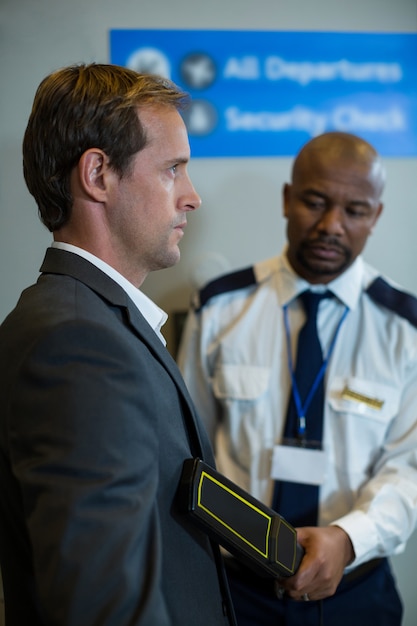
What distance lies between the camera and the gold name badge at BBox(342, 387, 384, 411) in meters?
1.53

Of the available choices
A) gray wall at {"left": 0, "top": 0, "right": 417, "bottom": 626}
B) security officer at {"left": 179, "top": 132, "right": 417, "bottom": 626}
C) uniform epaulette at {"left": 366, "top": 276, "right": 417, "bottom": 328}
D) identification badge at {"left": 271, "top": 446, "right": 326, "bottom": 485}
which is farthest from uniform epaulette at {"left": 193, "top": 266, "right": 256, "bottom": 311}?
identification badge at {"left": 271, "top": 446, "right": 326, "bottom": 485}

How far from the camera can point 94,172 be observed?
931mm

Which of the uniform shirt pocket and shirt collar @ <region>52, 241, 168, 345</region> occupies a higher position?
shirt collar @ <region>52, 241, 168, 345</region>

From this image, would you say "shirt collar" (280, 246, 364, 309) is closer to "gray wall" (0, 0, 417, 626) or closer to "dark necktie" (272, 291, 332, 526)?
"dark necktie" (272, 291, 332, 526)

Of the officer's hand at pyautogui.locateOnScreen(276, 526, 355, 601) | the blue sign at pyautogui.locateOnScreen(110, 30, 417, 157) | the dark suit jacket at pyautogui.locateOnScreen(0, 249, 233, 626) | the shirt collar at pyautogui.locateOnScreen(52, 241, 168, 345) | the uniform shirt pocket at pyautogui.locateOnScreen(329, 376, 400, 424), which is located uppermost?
the blue sign at pyautogui.locateOnScreen(110, 30, 417, 157)

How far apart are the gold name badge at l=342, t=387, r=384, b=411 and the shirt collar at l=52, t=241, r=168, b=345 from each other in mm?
664

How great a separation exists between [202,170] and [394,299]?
24.4 inches

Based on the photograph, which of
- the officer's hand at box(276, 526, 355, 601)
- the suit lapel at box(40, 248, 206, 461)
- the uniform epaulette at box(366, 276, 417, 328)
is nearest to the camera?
the suit lapel at box(40, 248, 206, 461)

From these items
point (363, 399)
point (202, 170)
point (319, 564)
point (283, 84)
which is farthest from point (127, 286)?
point (283, 84)

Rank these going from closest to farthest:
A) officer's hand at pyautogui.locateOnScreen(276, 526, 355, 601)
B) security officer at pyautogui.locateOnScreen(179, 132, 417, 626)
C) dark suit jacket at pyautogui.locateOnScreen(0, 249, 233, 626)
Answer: dark suit jacket at pyautogui.locateOnScreen(0, 249, 233, 626) < officer's hand at pyautogui.locateOnScreen(276, 526, 355, 601) < security officer at pyautogui.locateOnScreen(179, 132, 417, 626)

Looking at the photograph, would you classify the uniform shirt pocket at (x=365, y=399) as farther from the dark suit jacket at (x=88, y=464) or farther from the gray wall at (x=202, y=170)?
the dark suit jacket at (x=88, y=464)

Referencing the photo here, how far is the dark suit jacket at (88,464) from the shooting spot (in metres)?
0.65

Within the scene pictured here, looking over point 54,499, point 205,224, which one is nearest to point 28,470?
point 54,499

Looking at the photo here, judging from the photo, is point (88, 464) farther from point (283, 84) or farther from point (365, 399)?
point (283, 84)
